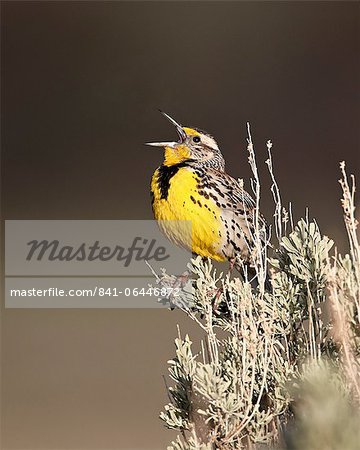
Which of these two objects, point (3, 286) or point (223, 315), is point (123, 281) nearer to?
point (3, 286)

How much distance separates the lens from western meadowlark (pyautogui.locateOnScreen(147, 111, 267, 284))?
95.6 inches

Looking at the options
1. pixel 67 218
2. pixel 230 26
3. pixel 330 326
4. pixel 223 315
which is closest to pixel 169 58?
pixel 230 26

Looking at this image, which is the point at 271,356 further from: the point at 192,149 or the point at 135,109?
the point at 135,109

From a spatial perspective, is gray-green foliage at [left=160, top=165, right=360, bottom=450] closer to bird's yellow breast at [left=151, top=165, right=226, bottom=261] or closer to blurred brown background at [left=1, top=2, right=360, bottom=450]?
bird's yellow breast at [left=151, top=165, right=226, bottom=261]

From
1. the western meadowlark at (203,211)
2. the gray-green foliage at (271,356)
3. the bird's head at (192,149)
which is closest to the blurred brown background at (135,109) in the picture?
the bird's head at (192,149)

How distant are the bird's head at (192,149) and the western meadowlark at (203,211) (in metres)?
0.06

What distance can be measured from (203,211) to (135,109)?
215 centimetres

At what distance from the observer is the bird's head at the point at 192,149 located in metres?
2.64

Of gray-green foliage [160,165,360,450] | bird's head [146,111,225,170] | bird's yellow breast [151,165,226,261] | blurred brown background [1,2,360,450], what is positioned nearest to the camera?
gray-green foliage [160,165,360,450]

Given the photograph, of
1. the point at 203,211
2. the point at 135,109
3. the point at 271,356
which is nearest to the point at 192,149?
the point at 203,211

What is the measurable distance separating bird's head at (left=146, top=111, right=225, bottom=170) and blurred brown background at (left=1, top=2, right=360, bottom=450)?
1.66 metres

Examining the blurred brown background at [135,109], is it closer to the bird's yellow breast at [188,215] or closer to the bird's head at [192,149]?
the bird's head at [192,149]

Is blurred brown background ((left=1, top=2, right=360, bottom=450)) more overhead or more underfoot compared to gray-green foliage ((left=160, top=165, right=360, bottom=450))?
more overhead

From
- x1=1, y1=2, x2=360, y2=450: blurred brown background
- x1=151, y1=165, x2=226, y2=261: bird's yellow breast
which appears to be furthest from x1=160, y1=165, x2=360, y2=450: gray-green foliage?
x1=1, y1=2, x2=360, y2=450: blurred brown background
